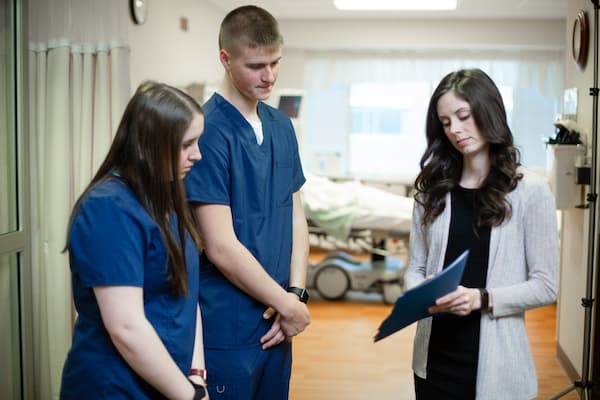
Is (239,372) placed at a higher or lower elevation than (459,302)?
lower

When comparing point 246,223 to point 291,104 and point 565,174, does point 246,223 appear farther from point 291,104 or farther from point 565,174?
point 291,104

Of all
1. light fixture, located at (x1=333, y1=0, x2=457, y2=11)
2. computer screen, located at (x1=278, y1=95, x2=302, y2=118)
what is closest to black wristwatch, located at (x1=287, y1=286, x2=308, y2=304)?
light fixture, located at (x1=333, y1=0, x2=457, y2=11)

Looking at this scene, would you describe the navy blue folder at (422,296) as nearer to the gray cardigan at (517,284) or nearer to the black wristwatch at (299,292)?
the gray cardigan at (517,284)

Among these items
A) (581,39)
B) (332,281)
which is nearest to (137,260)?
(581,39)

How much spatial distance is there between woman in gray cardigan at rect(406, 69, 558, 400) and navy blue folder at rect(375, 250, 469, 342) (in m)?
0.04

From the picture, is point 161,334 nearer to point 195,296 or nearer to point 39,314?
point 195,296

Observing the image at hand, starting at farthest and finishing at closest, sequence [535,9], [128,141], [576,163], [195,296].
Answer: [535,9] → [576,163] → [195,296] → [128,141]

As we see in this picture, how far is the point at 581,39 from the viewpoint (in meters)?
3.24

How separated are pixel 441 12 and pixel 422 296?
219 inches

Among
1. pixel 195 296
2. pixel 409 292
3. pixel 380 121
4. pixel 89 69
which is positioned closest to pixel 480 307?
pixel 409 292

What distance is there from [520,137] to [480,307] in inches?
245

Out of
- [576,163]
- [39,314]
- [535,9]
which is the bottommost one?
[39,314]

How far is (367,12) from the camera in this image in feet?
21.5

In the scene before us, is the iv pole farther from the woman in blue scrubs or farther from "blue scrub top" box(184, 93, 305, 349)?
the woman in blue scrubs
